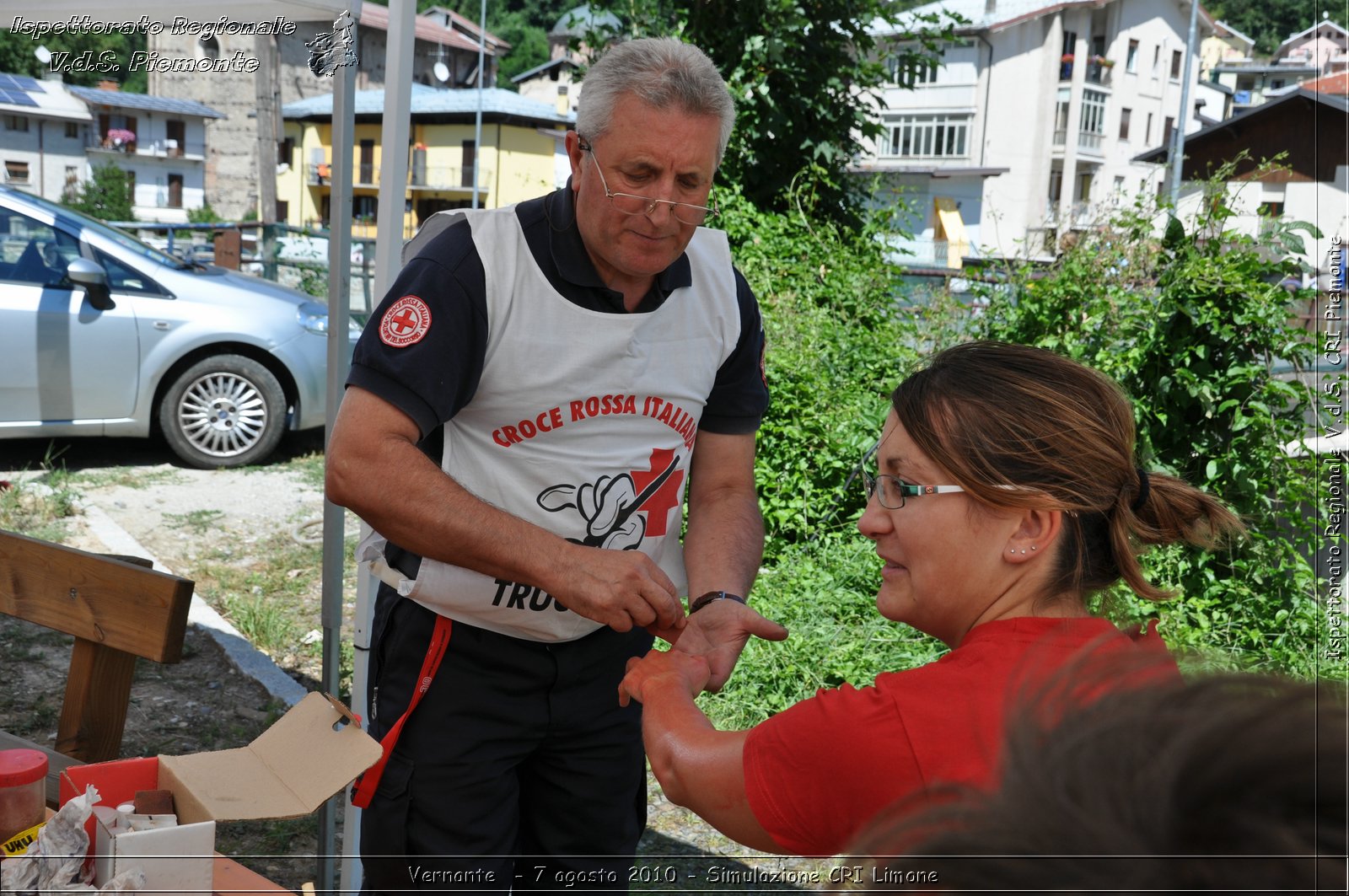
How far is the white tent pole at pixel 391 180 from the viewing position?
106 inches

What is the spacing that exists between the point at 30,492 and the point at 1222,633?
6323mm

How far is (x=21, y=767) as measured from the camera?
1759 millimetres

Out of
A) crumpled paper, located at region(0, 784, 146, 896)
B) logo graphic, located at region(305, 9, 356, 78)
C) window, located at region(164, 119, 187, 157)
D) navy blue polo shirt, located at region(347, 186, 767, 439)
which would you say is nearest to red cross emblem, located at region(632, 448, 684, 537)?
navy blue polo shirt, located at region(347, 186, 767, 439)

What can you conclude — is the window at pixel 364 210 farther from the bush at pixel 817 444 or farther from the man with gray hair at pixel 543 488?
the man with gray hair at pixel 543 488

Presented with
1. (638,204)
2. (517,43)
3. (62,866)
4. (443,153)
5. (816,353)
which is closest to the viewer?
(62,866)

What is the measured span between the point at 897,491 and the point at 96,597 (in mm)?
1864

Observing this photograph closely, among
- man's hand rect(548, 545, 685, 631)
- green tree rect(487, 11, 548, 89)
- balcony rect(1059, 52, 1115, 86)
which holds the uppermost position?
green tree rect(487, 11, 548, 89)

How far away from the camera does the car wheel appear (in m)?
7.57

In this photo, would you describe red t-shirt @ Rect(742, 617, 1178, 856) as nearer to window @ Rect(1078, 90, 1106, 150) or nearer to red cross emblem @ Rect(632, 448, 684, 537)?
red cross emblem @ Rect(632, 448, 684, 537)

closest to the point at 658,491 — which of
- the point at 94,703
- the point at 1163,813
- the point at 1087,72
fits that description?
the point at 94,703

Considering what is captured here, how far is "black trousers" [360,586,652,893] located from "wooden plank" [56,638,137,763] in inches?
28.2

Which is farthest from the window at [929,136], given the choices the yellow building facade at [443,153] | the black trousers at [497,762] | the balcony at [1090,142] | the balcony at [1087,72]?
the black trousers at [497,762]

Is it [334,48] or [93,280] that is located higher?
[334,48]

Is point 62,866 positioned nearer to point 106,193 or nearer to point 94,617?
point 94,617
